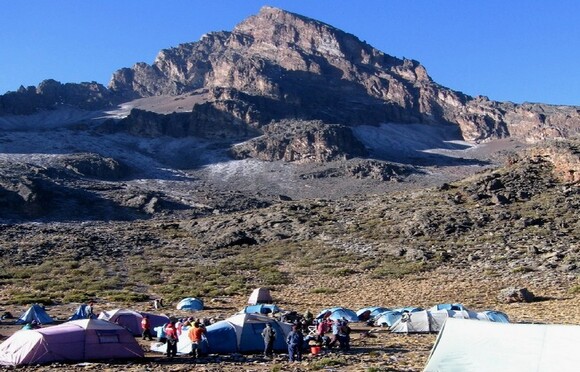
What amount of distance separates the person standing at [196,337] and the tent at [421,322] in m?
11.0

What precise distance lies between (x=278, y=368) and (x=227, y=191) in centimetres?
11108

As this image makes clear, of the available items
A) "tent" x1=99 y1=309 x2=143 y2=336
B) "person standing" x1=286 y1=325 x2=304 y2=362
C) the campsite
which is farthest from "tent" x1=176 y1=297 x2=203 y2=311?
"person standing" x1=286 y1=325 x2=304 y2=362

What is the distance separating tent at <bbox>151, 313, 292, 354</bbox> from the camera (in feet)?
72.8

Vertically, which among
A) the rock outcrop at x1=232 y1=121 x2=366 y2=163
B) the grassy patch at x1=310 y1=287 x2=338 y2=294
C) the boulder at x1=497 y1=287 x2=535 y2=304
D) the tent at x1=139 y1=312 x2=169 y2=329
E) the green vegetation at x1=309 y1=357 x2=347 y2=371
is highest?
the rock outcrop at x1=232 y1=121 x2=366 y2=163

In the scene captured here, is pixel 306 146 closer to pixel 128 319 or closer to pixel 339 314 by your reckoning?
pixel 339 314

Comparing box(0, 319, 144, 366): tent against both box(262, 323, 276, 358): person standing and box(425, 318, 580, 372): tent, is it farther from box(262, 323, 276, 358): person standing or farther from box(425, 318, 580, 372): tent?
box(425, 318, 580, 372): tent

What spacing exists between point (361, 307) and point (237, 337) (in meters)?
17.3

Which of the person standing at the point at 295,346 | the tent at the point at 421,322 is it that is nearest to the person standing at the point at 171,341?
the person standing at the point at 295,346

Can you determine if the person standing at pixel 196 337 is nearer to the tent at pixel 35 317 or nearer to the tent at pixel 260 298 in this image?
the tent at pixel 35 317

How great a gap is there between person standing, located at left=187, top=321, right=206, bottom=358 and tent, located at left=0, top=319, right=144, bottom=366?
1697 millimetres

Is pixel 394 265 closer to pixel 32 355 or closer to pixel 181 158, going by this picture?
pixel 32 355

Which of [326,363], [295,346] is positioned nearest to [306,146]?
[295,346]

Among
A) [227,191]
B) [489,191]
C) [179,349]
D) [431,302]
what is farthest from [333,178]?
[179,349]

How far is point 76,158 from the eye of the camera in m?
139
